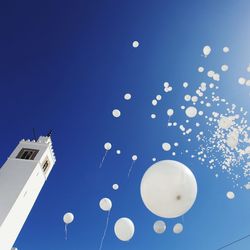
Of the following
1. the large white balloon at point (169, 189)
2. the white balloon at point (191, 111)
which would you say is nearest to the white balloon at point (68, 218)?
the large white balloon at point (169, 189)

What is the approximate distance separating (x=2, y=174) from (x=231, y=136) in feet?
77.1

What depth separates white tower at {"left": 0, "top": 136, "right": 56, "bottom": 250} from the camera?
856 inches

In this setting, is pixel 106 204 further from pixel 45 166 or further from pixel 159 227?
pixel 45 166

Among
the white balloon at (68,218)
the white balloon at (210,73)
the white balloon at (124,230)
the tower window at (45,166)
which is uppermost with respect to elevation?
the tower window at (45,166)

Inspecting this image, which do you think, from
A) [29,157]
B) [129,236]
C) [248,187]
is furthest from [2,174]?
[248,187]

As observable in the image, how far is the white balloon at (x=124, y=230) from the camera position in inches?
248

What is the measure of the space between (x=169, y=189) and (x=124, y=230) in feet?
6.21

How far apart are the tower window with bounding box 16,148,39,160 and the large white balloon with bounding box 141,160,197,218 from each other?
23697 mm

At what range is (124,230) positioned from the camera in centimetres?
632

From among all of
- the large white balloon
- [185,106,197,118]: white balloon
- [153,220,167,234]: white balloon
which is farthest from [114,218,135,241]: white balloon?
[185,106,197,118]: white balloon

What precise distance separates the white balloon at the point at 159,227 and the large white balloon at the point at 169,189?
44.1 inches

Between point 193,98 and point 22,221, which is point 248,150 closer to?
point 193,98

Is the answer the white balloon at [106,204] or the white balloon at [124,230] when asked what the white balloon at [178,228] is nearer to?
the white balloon at [124,230]

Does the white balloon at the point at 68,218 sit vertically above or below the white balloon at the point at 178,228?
above
